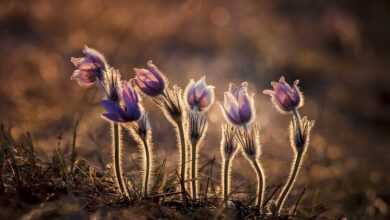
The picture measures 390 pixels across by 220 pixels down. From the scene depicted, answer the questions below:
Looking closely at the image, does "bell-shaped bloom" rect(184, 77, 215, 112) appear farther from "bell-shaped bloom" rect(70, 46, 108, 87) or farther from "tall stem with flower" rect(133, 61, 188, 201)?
"bell-shaped bloom" rect(70, 46, 108, 87)

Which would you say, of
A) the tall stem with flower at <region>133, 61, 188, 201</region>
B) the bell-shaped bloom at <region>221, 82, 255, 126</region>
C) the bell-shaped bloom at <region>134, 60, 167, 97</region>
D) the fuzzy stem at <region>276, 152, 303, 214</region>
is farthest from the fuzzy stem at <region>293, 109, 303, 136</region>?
the bell-shaped bloom at <region>134, 60, 167, 97</region>

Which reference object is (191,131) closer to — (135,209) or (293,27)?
(135,209)

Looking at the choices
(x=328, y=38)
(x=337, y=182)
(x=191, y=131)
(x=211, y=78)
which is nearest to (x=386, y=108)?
(x=328, y=38)

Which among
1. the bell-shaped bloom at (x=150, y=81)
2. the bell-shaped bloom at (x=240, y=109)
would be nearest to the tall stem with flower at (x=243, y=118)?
the bell-shaped bloom at (x=240, y=109)

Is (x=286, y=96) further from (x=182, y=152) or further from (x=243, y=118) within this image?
(x=182, y=152)

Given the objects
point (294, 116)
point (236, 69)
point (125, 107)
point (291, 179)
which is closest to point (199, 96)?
point (125, 107)

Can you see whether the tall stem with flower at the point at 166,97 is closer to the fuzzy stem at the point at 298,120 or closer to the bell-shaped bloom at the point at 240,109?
the bell-shaped bloom at the point at 240,109

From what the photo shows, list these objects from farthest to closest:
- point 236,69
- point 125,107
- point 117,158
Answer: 1. point 236,69
2. point 117,158
3. point 125,107

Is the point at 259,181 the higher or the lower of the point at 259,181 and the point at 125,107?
the lower
